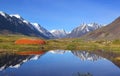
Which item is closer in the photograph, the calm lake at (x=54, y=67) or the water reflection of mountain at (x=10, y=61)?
the calm lake at (x=54, y=67)

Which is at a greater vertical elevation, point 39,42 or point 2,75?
point 39,42

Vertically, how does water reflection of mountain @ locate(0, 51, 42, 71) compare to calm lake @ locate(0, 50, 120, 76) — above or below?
above

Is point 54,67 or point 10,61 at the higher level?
point 10,61

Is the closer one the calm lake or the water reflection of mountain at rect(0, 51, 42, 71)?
the calm lake

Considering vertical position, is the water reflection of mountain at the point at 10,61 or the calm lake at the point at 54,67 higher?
the water reflection of mountain at the point at 10,61

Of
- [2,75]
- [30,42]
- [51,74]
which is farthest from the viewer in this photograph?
[30,42]

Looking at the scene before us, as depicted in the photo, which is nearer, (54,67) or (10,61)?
(54,67)

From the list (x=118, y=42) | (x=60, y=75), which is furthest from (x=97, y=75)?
(x=118, y=42)

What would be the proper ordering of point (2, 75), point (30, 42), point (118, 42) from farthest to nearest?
point (118, 42) < point (30, 42) < point (2, 75)

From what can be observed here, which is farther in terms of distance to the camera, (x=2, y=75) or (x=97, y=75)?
(x=97, y=75)

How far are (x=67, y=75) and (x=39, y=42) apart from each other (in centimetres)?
10105

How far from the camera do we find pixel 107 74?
54.0 metres

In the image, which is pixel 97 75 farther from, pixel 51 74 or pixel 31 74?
pixel 31 74

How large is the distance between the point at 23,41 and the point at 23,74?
98436mm
